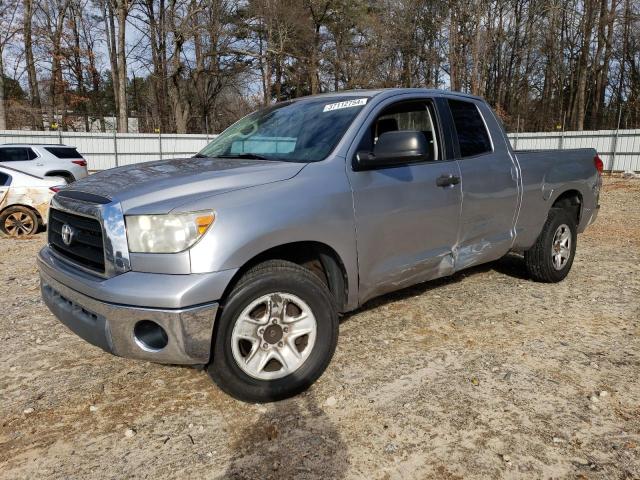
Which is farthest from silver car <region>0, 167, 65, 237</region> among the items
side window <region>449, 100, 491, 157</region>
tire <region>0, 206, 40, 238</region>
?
side window <region>449, 100, 491, 157</region>

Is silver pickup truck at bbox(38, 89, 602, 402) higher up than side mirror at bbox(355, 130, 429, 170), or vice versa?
side mirror at bbox(355, 130, 429, 170)

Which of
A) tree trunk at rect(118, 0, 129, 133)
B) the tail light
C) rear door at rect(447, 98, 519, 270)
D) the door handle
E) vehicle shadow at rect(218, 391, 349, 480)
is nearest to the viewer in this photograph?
vehicle shadow at rect(218, 391, 349, 480)

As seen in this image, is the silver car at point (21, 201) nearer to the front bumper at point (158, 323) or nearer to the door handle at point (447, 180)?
the front bumper at point (158, 323)

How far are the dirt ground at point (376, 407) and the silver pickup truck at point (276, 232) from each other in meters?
0.36

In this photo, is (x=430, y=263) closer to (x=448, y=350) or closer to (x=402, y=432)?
(x=448, y=350)

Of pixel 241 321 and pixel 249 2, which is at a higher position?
pixel 249 2

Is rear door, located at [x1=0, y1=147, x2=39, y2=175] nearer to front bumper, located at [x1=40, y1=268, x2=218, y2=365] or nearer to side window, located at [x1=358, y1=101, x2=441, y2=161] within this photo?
side window, located at [x1=358, y1=101, x2=441, y2=161]

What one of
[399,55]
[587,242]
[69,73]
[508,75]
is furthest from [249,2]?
[587,242]

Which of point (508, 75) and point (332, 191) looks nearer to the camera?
point (332, 191)

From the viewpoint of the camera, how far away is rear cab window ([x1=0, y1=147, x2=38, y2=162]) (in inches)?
440

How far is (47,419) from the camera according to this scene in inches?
110

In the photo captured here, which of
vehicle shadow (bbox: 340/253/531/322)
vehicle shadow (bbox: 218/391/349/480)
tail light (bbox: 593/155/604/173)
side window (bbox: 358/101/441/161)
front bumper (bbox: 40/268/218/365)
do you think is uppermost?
side window (bbox: 358/101/441/161)

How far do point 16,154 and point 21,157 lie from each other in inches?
4.6

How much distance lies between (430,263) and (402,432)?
1453 mm
